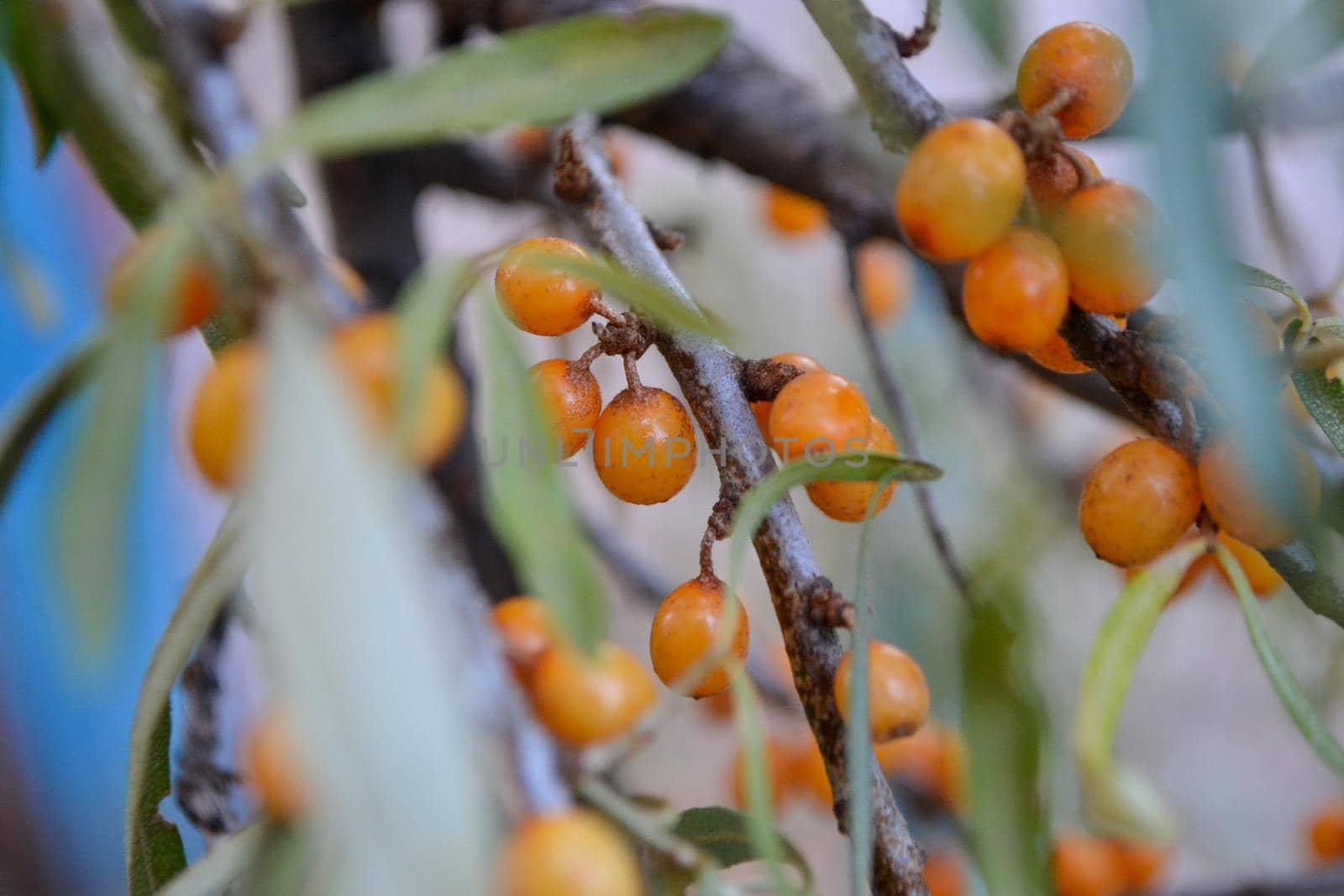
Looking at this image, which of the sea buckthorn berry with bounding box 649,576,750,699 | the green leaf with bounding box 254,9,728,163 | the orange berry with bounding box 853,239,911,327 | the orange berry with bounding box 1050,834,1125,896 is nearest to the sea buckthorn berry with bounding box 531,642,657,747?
the sea buckthorn berry with bounding box 649,576,750,699

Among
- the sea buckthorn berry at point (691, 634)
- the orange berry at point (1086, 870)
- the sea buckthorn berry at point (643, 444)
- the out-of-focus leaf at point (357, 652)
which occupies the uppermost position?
the out-of-focus leaf at point (357, 652)

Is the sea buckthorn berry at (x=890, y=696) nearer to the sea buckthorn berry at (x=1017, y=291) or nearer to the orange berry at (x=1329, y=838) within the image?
the sea buckthorn berry at (x=1017, y=291)

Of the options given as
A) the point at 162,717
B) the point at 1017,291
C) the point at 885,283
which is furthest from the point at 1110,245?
the point at 885,283

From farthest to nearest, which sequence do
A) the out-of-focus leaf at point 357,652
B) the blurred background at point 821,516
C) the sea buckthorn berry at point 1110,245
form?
the blurred background at point 821,516 < the sea buckthorn berry at point 1110,245 < the out-of-focus leaf at point 357,652

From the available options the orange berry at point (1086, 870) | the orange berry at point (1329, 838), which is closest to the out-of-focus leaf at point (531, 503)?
the orange berry at point (1086, 870)

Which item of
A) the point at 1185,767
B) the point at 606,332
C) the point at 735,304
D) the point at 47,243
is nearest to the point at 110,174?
the point at 606,332

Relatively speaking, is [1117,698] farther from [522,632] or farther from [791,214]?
[791,214]

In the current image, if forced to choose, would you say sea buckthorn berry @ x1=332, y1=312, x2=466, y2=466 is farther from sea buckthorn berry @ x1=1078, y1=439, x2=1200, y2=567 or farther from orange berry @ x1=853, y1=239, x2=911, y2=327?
orange berry @ x1=853, y1=239, x2=911, y2=327
